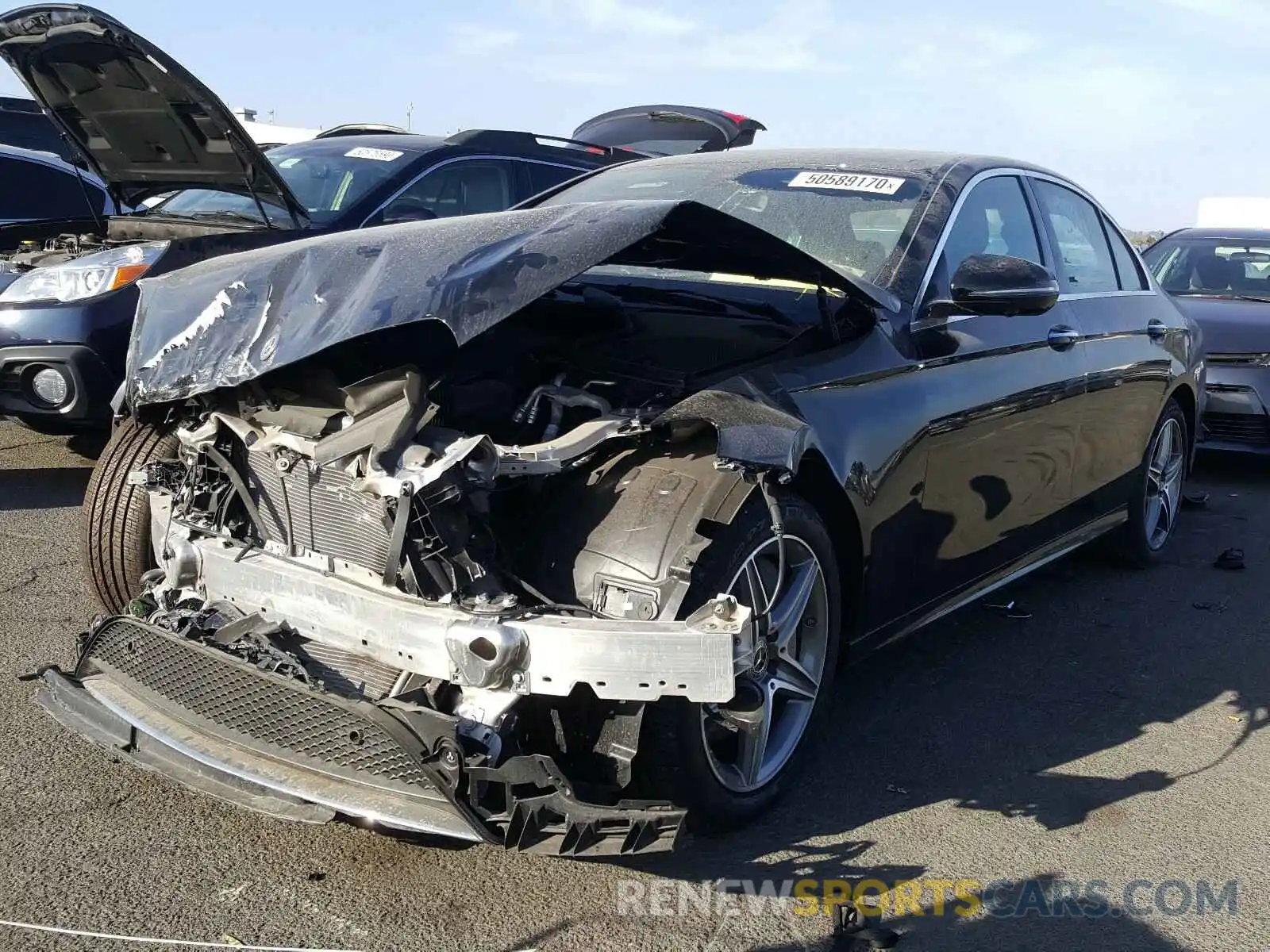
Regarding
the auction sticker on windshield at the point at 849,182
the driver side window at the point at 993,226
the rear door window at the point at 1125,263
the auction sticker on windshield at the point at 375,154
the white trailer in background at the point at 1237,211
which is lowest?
the white trailer in background at the point at 1237,211

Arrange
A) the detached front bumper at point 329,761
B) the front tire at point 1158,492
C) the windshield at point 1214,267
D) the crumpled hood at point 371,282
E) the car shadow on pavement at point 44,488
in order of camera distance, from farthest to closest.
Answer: the windshield at point 1214,267 < the car shadow on pavement at point 44,488 < the front tire at point 1158,492 < the crumpled hood at point 371,282 < the detached front bumper at point 329,761

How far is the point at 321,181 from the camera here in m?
6.84

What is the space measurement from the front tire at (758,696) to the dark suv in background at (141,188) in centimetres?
351

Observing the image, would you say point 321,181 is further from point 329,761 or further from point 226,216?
point 329,761

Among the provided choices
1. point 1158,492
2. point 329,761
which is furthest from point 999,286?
point 1158,492

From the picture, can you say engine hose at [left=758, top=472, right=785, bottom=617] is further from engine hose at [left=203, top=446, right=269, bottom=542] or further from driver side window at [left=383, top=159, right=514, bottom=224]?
driver side window at [left=383, top=159, right=514, bottom=224]

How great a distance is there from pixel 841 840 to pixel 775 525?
2.82 ft

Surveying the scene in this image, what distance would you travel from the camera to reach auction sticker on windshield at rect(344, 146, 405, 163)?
22.8 ft

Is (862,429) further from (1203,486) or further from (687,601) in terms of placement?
(1203,486)

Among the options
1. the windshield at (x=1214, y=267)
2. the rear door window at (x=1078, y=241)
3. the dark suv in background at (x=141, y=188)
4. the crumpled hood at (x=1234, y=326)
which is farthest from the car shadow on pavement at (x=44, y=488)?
the windshield at (x=1214, y=267)

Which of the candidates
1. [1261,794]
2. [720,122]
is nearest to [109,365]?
[1261,794]

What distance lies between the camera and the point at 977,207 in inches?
165

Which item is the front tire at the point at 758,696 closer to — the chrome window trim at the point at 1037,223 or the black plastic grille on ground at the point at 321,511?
the black plastic grille on ground at the point at 321,511

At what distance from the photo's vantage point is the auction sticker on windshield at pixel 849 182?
4074 millimetres
